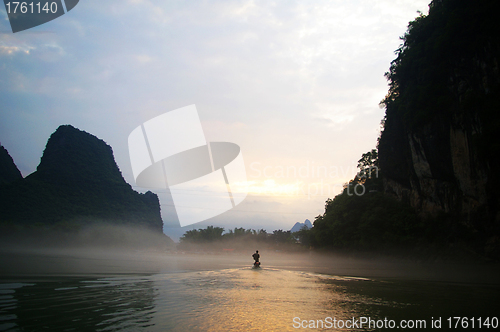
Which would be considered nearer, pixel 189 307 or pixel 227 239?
pixel 189 307

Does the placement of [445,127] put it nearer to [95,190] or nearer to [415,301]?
[415,301]

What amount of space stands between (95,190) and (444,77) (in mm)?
82736

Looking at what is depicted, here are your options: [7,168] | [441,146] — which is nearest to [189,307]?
[441,146]

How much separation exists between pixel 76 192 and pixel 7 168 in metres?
21.8

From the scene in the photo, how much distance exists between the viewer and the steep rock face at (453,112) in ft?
80.2

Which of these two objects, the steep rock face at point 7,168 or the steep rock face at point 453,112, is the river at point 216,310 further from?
the steep rock face at point 7,168

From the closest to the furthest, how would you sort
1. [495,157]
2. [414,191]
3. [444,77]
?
[495,157] → [444,77] → [414,191]

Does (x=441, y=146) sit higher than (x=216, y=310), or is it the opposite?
(x=441, y=146)

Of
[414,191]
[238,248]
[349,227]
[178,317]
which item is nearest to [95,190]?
[238,248]

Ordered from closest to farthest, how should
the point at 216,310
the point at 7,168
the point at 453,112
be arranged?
the point at 216,310
the point at 453,112
the point at 7,168

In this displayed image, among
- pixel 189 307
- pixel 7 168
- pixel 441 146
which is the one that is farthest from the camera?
pixel 7 168

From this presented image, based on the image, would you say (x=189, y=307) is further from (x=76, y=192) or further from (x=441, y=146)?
(x=76, y=192)

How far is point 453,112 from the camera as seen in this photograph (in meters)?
27.1

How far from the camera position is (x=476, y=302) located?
26.9 ft
